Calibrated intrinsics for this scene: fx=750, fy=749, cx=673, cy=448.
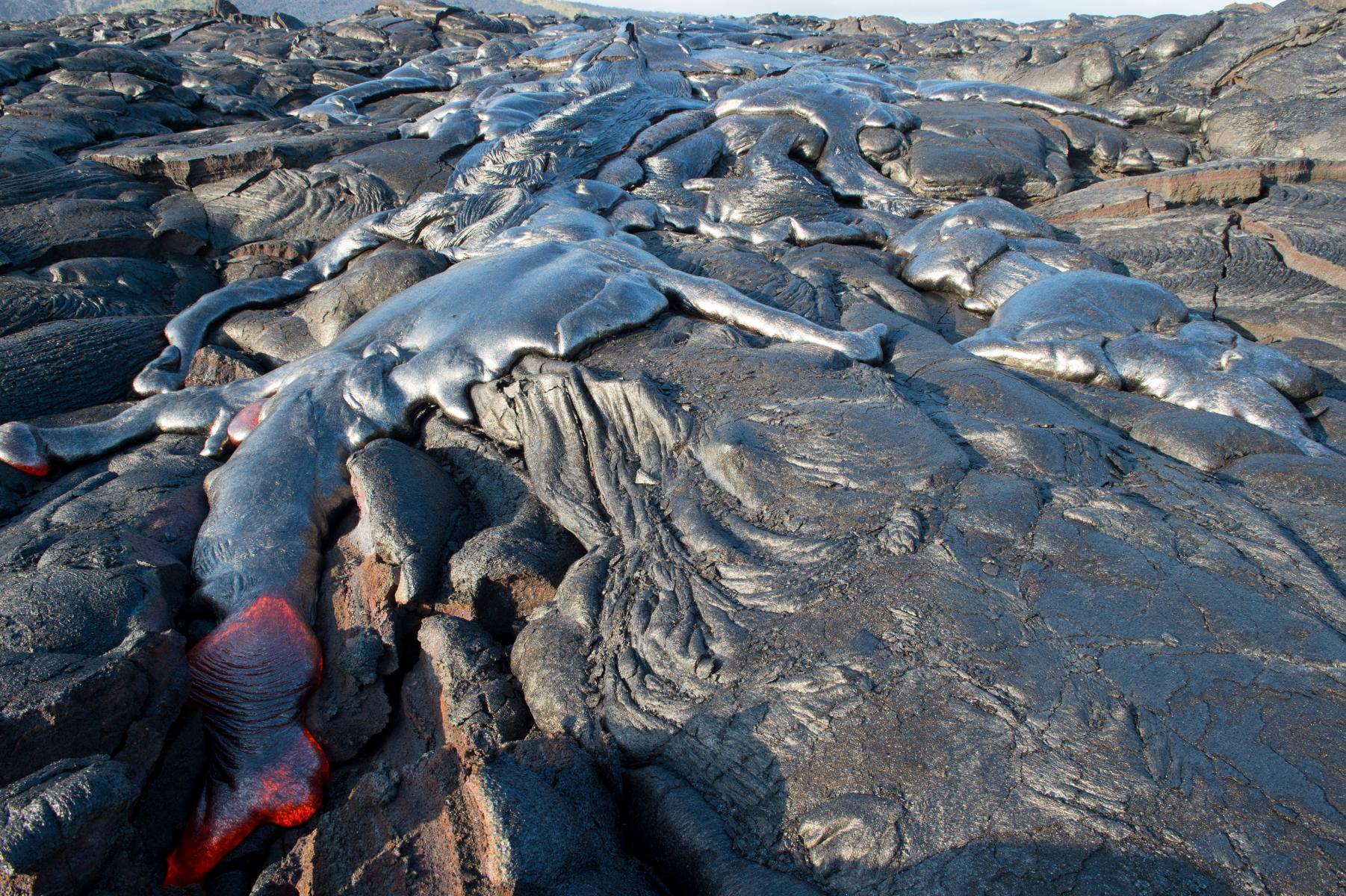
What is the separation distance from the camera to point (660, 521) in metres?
2.89

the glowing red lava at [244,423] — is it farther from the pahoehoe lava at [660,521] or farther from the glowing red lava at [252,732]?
the glowing red lava at [252,732]

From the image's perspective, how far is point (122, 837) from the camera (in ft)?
5.96

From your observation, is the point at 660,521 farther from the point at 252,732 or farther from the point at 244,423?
the point at 244,423

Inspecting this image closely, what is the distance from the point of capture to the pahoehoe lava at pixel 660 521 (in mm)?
1803

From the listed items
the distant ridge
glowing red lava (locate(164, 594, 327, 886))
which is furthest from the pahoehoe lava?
the distant ridge

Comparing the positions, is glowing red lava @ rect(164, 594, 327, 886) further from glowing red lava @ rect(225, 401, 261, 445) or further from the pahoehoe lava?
glowing red lava @ rect(225, 401, 261, 445)

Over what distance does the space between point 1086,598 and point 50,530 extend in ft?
12.6

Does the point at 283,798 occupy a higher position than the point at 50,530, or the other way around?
the point at 50,530

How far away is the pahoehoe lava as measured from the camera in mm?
1803

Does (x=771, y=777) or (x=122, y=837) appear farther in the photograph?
(x=771, y=777)

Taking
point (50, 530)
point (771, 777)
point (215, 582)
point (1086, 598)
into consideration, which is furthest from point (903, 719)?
point (50, 530)

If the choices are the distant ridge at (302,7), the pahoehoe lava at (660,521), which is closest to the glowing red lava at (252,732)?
the pahoehoe lava at (660,521)

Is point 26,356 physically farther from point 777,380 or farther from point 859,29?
point 859,29

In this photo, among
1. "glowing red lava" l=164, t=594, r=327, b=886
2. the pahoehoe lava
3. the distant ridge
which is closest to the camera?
the pahoehoe lava
